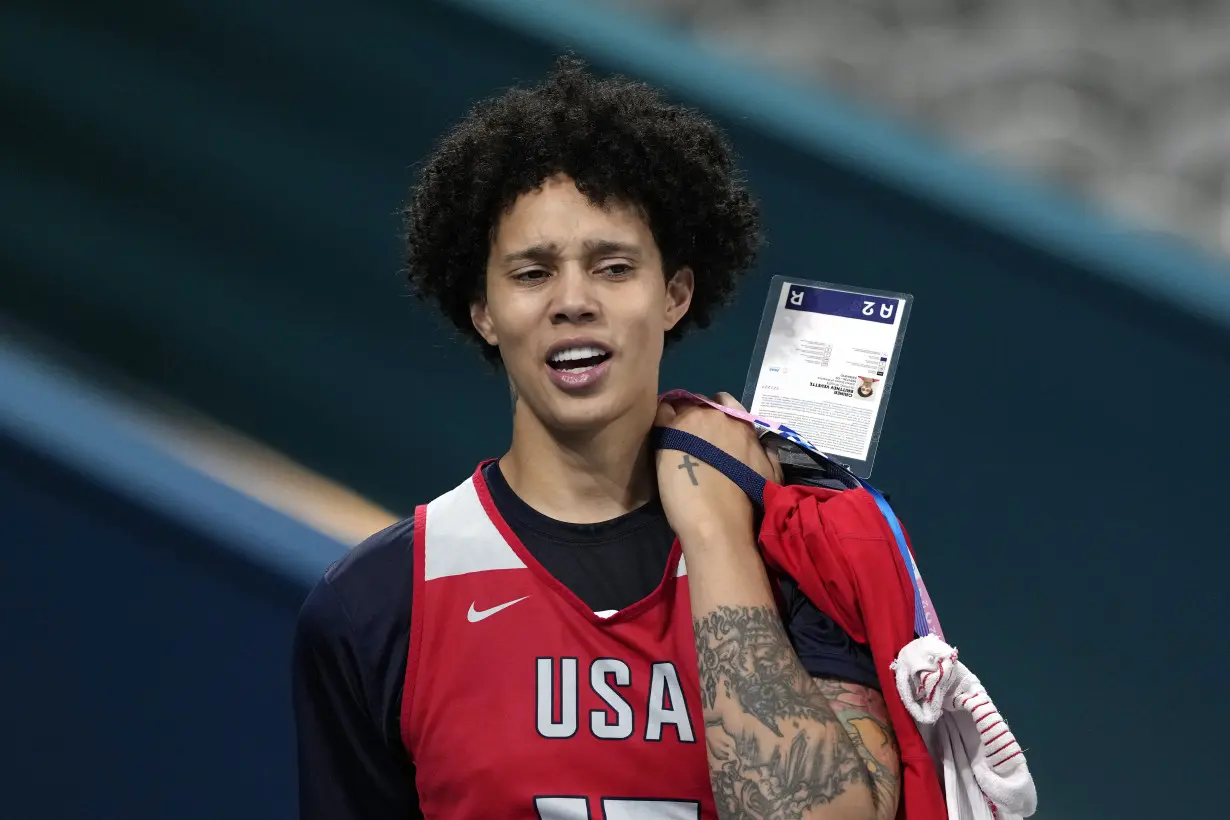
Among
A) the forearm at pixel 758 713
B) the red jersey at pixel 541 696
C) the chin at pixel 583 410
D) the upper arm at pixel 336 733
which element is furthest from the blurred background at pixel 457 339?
the forearm at pixel 758 713

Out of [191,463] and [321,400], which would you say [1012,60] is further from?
[191,463]

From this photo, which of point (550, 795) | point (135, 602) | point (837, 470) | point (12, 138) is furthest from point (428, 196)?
point (12, 138)

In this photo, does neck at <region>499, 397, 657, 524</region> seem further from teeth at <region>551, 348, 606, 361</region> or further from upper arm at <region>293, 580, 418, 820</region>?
upper arm at <region>293, 580, 418, 820</region>

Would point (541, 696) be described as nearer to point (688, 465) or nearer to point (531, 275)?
point (688, 465)

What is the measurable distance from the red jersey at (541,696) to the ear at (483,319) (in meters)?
0.24

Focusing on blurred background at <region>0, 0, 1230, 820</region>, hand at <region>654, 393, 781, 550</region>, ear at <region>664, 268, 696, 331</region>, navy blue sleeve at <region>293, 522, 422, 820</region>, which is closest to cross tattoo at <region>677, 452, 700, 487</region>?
hand at <region>654, 393, 781, 550</region>

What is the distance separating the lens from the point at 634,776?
1448 millimetres

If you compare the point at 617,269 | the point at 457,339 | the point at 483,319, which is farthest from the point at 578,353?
the point at 457,339

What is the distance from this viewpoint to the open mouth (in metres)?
1.51

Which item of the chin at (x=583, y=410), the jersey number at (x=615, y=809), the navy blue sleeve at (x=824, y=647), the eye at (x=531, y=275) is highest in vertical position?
the eye at (x=531, y=275)

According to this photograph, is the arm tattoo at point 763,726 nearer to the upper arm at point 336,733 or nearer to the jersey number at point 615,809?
the jersey number at point 615,809

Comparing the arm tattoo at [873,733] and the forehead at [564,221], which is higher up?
the forehead at [564,221]

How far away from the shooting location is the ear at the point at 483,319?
65.3 inches

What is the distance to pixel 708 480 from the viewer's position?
148 centimetres
